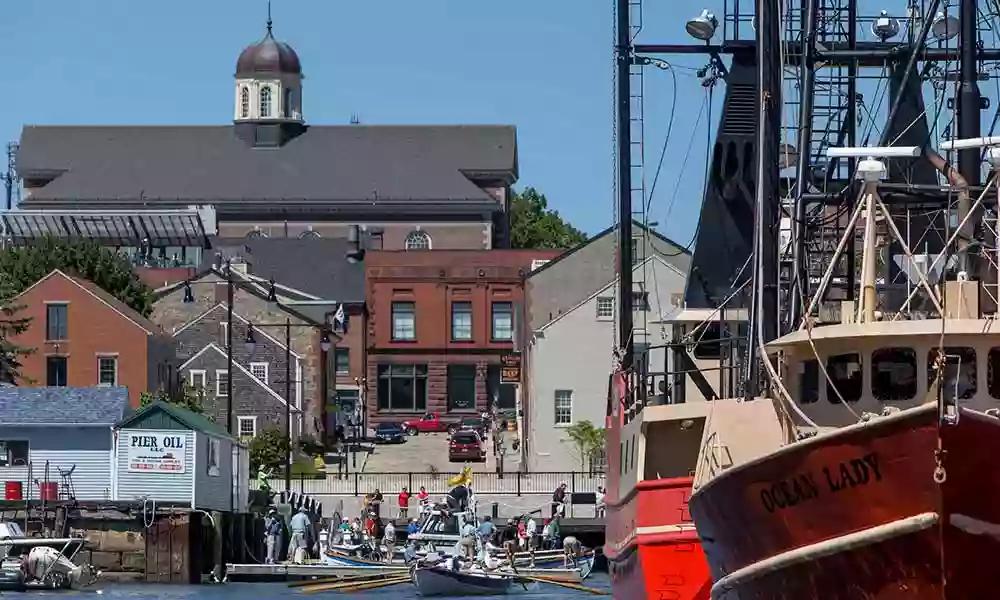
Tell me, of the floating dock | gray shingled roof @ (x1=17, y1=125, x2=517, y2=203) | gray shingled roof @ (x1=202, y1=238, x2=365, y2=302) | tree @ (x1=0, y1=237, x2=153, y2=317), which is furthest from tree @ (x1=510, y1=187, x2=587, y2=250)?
the floating dock

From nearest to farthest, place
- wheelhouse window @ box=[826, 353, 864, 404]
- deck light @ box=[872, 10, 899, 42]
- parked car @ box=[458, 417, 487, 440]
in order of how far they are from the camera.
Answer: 1. wheelhouse window @ box=[826, 353, 864, 404]
2. deck light @ box=[872, 10, 899, 42]
3. parked car @ box=[458, 417, 487, 440]

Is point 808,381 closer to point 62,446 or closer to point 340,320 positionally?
point 62,446

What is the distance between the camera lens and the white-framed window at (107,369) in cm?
9506

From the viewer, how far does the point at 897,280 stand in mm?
38031

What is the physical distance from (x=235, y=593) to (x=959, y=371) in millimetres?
32048

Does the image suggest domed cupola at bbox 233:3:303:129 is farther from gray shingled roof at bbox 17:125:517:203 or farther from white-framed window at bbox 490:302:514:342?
white-framed window at bbox 490:302:514:342

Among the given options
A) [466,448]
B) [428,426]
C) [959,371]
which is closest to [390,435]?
[428,426]

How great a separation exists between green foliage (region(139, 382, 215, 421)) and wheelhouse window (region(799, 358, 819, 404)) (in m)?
60.1

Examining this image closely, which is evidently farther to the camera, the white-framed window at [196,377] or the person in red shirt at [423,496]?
the white-framed window at [196,377]

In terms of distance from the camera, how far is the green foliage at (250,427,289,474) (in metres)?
91.8

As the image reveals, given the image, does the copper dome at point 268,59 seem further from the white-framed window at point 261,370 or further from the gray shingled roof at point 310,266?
the white-framed window at point 261,370

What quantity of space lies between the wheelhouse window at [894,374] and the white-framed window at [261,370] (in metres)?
79.6

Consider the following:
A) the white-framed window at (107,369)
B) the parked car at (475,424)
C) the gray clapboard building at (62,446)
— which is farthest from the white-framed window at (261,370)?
the gray clapboard building at (62,446)

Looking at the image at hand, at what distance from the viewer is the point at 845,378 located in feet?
91.2
